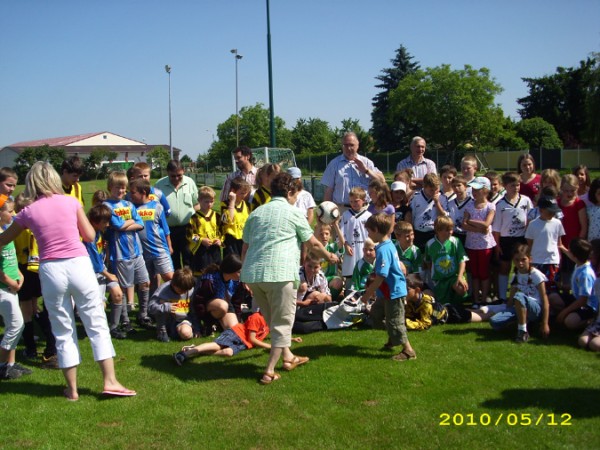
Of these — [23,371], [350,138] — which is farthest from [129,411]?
[350,138]

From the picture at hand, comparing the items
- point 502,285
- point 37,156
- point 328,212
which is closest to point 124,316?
point 328,212

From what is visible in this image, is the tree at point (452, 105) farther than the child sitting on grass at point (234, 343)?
Yes

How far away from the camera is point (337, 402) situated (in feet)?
15.8

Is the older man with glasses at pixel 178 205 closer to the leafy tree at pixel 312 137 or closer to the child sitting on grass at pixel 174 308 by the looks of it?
the child sitting on grass at pixel 174 308

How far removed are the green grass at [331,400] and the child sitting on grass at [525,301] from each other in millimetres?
197

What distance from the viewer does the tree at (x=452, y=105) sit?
53.1 metres

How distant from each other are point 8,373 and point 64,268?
1626mm

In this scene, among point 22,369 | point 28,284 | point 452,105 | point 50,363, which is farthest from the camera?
point 452,105

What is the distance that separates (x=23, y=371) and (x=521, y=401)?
470 cm

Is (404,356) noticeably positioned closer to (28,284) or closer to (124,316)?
(124,316)

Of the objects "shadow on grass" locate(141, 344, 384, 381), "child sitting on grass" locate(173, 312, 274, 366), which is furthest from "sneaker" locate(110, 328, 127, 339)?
"child sitting on grass" locate(173, 312, 274, 366)

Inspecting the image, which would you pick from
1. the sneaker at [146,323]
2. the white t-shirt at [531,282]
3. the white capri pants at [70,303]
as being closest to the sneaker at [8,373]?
the white capri pants at [70,303]
